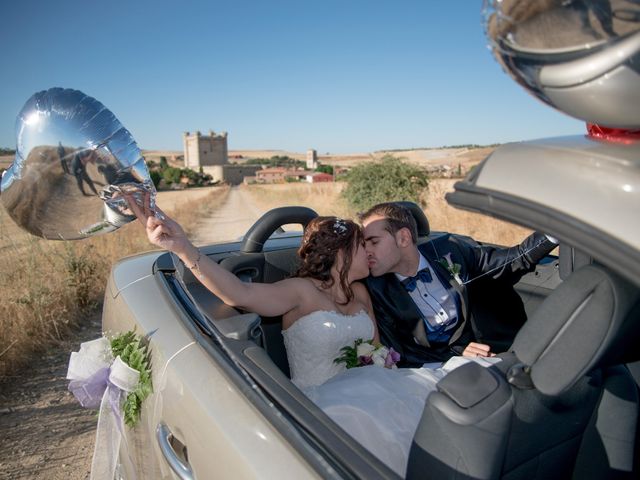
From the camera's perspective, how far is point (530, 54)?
0.79 metres

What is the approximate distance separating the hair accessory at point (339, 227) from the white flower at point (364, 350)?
0.60 meters

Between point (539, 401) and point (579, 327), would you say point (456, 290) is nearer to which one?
point (539, 401)

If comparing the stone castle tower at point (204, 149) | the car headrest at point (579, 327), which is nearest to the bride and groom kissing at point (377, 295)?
the car headrest at point (579, 327)

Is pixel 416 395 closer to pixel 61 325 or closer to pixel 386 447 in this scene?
pixel 386 447

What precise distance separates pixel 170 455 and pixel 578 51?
4.80 feet

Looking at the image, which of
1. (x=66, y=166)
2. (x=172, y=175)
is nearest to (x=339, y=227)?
(x=66, y=166)

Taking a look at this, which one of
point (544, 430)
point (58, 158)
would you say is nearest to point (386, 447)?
point (544, 430)

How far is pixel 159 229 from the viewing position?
5.72 ft

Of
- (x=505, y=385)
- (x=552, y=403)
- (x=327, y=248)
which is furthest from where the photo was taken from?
(x=327, y=248)

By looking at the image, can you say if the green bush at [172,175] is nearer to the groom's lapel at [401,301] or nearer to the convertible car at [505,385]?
the groom's lapel at [401,301]

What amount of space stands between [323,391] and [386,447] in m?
0.38

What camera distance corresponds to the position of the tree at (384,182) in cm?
1354

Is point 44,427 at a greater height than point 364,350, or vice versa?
point 364,350

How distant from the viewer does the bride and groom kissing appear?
192 centimetres
